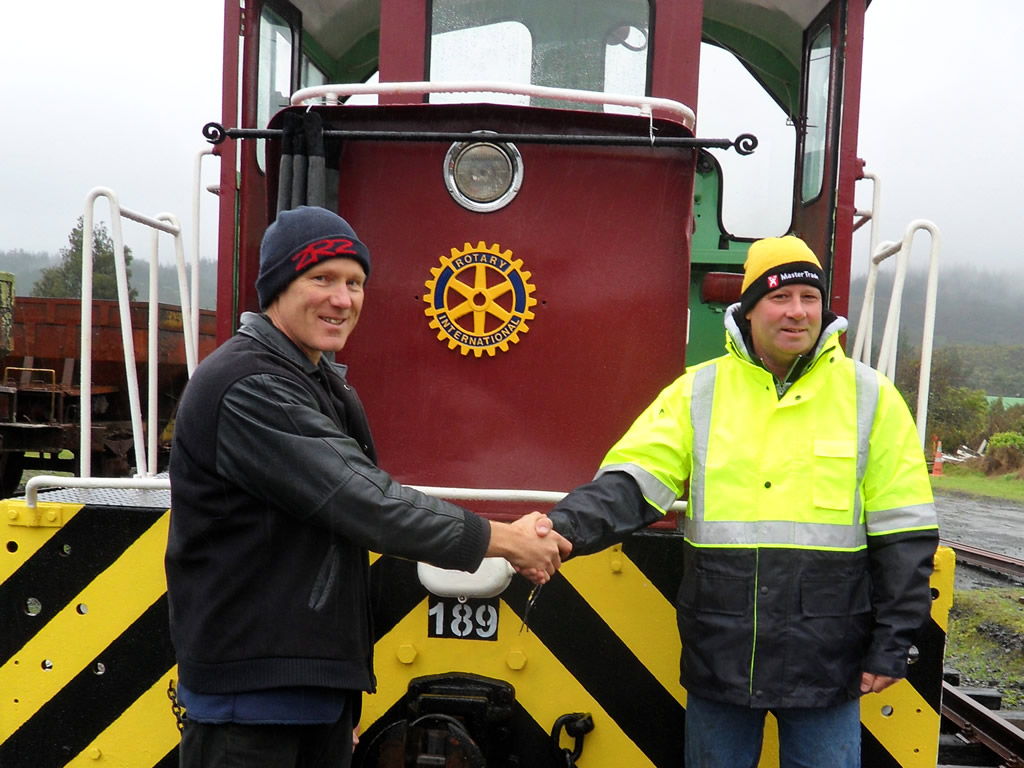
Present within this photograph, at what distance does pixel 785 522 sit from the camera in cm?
213

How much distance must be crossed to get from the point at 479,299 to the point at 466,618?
0.93 m

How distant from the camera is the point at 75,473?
11.9m

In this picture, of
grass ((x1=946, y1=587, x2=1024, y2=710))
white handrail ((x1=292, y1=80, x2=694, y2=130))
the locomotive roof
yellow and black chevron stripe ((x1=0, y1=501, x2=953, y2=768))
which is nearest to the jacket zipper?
yellow and black chevron stripe ((x1=0, y1=501, x2=953, y2=768))

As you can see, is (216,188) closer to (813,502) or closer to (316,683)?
(316,683)

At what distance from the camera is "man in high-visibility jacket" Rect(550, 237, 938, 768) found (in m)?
2.10

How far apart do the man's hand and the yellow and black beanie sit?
925 millimetres

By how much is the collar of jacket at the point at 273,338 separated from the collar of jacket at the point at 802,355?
1050mm

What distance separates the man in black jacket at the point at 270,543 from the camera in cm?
181

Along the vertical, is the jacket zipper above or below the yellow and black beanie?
below

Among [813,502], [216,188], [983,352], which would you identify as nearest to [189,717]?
[813,502]

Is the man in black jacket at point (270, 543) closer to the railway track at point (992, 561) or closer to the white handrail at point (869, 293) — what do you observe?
the white handrail at point (869, 293)

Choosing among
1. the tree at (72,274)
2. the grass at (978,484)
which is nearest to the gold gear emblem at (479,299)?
the grass at (978,484)

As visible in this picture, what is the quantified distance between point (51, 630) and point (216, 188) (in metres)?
1.79

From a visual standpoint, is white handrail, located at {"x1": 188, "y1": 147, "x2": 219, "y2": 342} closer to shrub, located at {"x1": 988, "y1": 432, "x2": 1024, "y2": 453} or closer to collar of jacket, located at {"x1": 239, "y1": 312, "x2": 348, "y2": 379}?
collar of jacket, located at {"x1": 239, "y1": 312, "x2": 348, "y2": 379}
